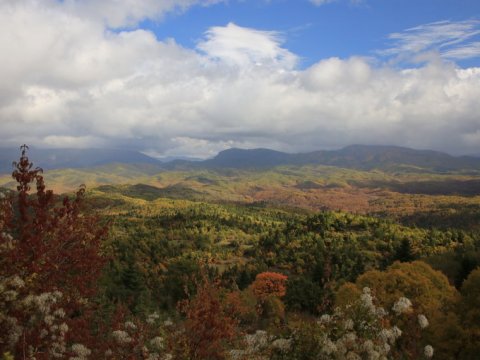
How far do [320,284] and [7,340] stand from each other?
74827 millimetres

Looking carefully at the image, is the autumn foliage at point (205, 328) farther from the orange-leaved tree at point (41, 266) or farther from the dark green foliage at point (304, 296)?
the dark green foliage at point (304, 296)

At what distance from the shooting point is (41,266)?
12.2 m

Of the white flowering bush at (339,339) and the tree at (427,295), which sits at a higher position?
the white flowering bush at (339,339)

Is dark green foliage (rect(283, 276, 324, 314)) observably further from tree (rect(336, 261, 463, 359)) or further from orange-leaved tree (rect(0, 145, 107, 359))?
orange-leaved tree (rect(0, 145, 107, 359))

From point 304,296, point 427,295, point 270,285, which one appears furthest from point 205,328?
point 270,285

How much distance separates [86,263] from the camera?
13.4 meters

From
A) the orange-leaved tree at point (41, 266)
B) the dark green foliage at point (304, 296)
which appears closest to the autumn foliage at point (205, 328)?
the orange-leaved tree at point (41, 266)

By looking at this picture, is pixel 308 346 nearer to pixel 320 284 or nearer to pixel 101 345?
pixel 101 345

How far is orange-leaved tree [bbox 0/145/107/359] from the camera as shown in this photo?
1166cm

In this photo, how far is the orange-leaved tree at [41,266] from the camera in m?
11.7

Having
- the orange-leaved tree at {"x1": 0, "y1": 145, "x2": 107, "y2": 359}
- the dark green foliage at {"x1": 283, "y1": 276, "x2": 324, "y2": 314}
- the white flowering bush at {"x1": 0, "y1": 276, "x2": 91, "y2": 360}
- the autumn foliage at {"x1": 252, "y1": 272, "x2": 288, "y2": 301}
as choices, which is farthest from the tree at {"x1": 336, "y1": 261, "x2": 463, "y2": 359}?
the white flowering bush at {"x1": 0, "y1": 276, "x2": 91, "y2": 360}

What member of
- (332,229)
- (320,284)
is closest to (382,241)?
(332,229)

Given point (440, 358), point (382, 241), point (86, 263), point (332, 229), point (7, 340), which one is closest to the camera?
point (7, 340)

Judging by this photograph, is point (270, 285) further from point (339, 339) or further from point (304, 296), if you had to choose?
point (339, 339)
